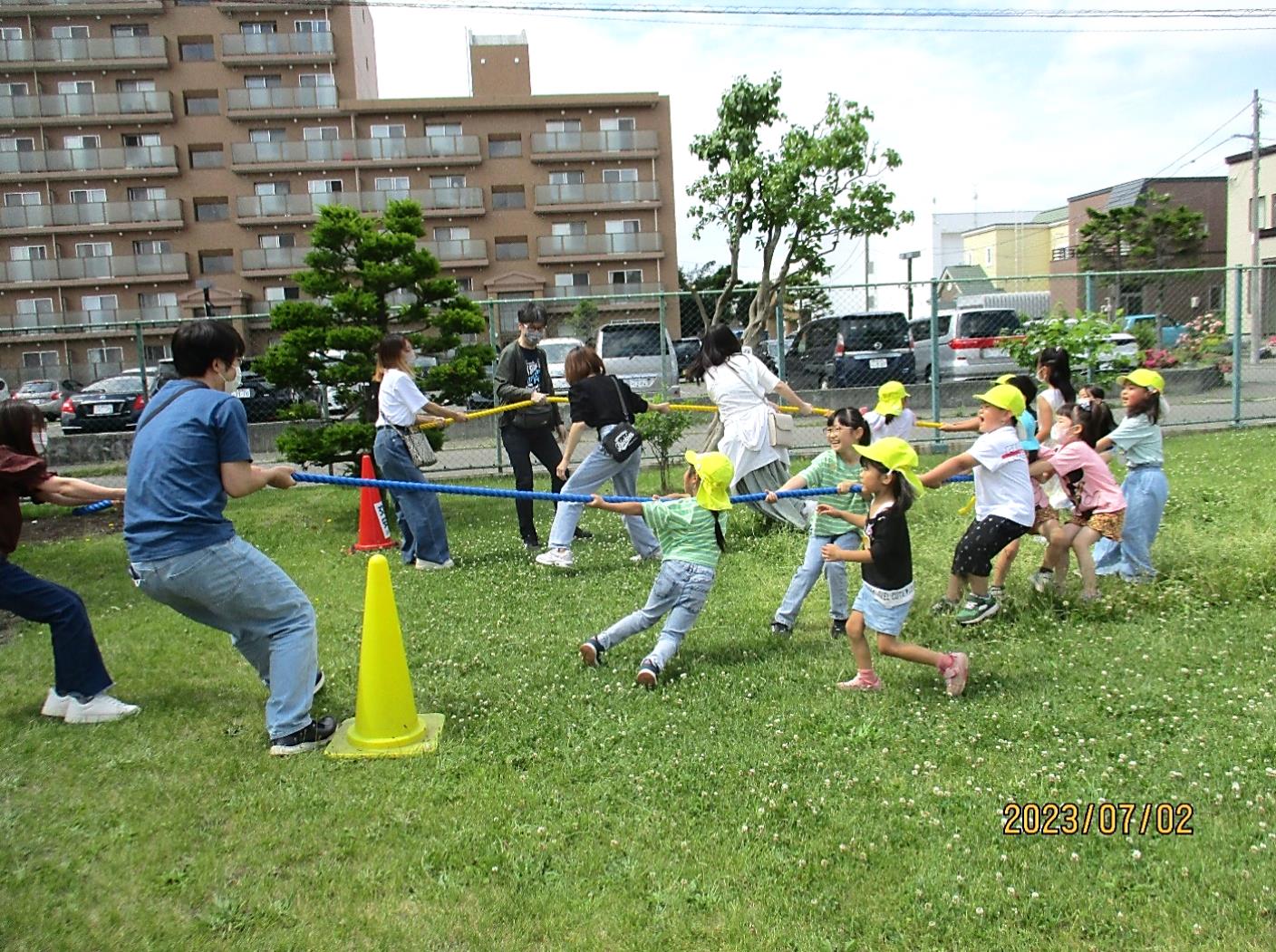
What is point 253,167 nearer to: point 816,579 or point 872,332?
point 872,332

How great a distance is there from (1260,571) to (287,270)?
4191 centimetres

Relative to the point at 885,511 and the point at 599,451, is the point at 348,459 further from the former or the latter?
the point at 885,511

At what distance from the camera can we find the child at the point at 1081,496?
655 centimetres

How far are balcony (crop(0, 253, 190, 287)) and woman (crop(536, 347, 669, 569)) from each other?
39.9 m

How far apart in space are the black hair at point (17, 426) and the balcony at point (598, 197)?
40.2m

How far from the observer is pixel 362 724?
15.2 ft

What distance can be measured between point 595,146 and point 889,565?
42.2m

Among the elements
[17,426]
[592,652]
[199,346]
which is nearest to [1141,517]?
[592,652]

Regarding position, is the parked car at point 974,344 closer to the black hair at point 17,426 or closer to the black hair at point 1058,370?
the black hair at point 1058,370

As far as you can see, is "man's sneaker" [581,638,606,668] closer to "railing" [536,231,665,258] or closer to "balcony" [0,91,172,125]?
"railing" [536,231,665,258]

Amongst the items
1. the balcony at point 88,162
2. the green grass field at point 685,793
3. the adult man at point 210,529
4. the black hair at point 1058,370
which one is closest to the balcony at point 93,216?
the balcony at point 88,162

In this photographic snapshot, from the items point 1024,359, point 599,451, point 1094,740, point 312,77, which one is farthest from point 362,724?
point 312,77

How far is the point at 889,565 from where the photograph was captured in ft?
16.3

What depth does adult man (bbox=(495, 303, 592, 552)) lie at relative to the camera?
9.01 metres
